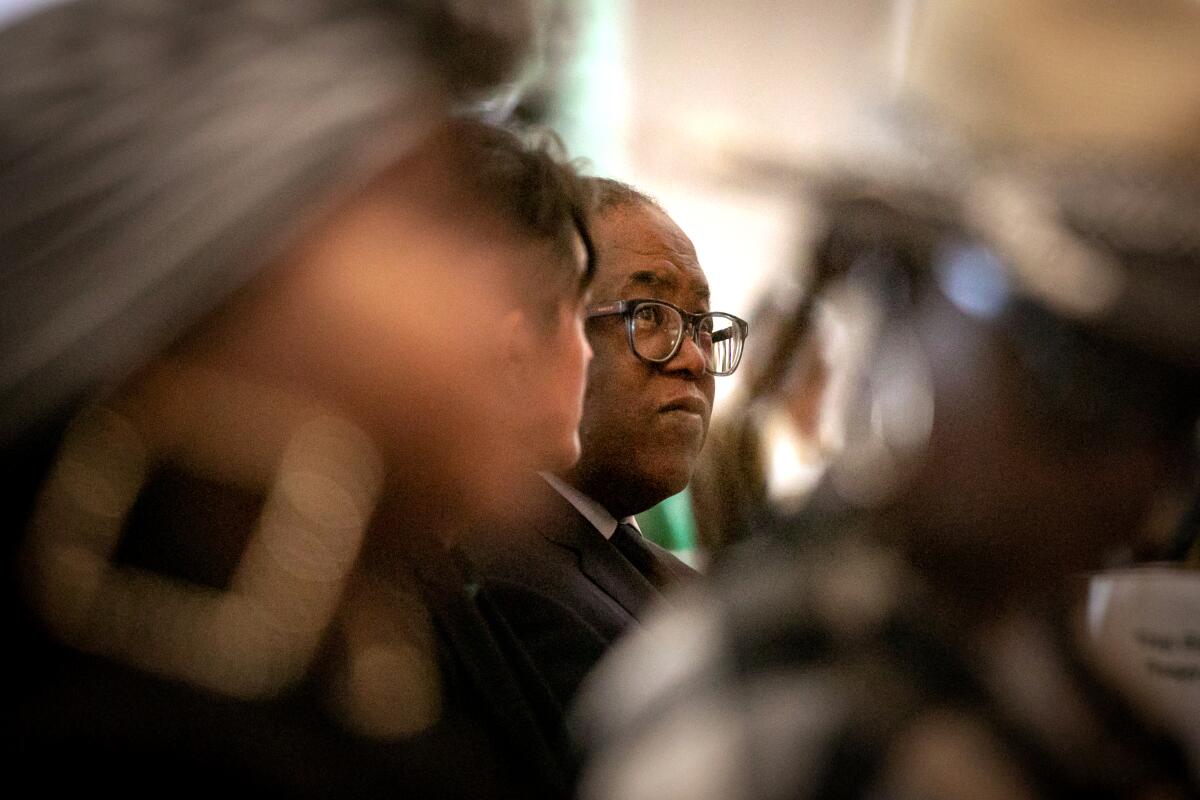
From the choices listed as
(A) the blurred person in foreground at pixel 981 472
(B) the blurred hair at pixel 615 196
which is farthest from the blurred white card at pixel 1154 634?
(B) the blurred hair at pixel 615 196

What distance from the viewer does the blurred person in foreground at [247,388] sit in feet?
1.23

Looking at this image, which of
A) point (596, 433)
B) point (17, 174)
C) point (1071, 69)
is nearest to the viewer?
point (17, 174)

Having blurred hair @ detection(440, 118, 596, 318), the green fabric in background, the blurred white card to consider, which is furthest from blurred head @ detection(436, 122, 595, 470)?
the blurred white card

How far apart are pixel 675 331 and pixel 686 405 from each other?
0.05 meters

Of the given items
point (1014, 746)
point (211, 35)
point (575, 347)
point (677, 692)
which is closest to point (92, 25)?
point (211, 35)

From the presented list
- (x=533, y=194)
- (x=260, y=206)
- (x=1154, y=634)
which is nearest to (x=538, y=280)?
(x=533, y=194)

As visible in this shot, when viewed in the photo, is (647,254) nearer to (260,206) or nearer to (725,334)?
(725,334)

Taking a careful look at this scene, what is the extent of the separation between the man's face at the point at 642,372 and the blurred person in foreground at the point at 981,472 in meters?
0.09

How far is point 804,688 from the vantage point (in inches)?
15.6

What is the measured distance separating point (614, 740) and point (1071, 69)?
0.44 metres

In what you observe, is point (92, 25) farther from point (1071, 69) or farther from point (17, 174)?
point (1071, 69)

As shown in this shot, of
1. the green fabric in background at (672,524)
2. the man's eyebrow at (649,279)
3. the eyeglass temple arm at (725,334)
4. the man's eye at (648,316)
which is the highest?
the man's eyebrow at (649,279)

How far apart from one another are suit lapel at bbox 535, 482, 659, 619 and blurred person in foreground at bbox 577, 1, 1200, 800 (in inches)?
2.0

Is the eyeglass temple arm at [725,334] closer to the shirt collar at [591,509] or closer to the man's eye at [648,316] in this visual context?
the man's eye at [648,316]
